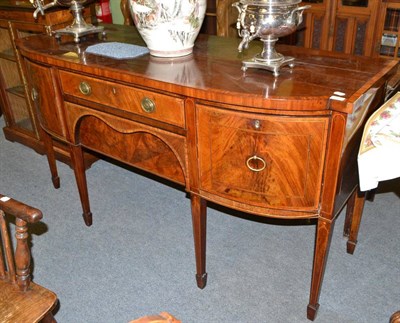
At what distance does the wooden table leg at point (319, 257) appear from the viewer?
4.67ft

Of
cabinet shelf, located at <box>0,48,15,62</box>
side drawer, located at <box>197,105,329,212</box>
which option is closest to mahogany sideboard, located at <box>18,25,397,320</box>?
side drawer, located at <box>197,105,329,212</box>

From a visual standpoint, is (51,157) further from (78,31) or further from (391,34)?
(391,34)

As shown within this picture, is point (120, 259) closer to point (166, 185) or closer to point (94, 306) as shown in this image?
point (94, 306)

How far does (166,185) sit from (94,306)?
0.95 metres

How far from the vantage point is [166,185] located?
102 inches

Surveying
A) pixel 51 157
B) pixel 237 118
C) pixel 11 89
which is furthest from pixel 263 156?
pixel 11 89

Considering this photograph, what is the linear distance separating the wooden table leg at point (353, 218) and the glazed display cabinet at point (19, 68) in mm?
1762

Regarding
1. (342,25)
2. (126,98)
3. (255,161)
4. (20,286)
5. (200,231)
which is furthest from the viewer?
(342,25)

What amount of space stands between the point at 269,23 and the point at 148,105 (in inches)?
19.3

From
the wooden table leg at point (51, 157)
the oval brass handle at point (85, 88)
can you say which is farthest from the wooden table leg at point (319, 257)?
the wooden table leg at point (51, 157)

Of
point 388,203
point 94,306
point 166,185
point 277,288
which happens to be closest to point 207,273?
point 277,288

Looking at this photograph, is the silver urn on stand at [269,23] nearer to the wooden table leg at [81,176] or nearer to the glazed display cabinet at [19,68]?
the wooden table leg at [81,176]

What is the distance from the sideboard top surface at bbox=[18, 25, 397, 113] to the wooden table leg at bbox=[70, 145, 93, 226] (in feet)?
1.47

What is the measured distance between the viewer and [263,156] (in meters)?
1.34
